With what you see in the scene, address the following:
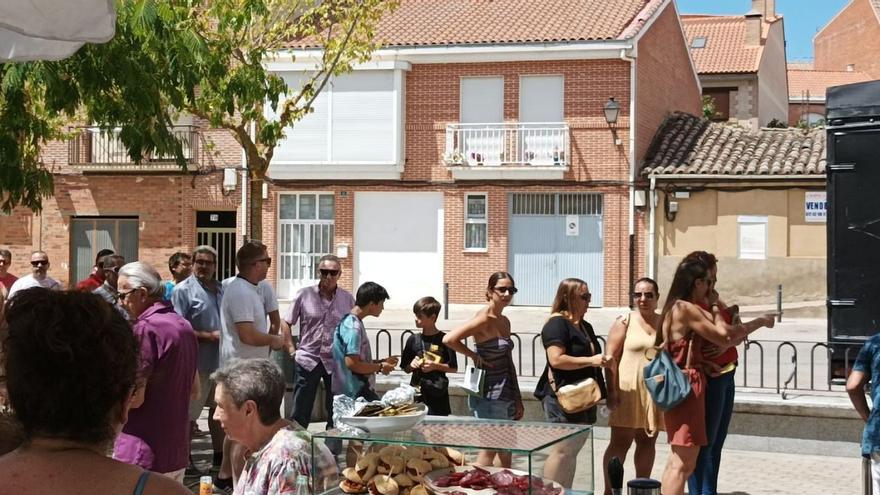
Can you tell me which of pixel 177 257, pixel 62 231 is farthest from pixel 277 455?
pixel 62 231

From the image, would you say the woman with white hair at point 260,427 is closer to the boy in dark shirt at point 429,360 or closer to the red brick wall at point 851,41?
the boy in dark shirt at point 429,360

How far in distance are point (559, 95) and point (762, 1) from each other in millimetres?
21536

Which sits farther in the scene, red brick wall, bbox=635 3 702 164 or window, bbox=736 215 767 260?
red brick wall, bbox=635 3 702 164

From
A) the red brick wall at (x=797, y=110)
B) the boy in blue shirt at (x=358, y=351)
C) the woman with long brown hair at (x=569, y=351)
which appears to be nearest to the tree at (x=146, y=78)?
the boy in blue shirt at (x=358, y=351)

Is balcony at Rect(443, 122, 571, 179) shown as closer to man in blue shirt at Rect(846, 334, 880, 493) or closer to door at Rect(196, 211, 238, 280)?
door at Rect(196, 211, 238, 280)

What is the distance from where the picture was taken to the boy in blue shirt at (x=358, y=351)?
320 inches

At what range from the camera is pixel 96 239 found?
31.2 m

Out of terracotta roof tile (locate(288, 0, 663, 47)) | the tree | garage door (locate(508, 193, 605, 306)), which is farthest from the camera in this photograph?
terracotta roof tile (locate(288, 0, 663, 47))

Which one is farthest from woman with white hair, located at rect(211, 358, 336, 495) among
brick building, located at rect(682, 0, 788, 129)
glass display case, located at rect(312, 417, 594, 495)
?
brick building, located at rect(682, 0, 788, 129)

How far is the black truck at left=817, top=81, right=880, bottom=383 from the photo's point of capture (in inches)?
346

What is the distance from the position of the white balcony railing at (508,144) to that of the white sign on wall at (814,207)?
5799 millimetres

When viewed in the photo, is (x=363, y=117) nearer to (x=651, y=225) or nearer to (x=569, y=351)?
(x=651, y=225)

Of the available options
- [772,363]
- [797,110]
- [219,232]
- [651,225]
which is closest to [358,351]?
[772,363]

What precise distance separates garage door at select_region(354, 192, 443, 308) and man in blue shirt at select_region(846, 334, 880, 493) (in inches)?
914
